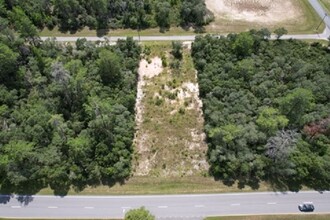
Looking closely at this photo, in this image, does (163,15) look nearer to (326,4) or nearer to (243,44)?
(243,44)

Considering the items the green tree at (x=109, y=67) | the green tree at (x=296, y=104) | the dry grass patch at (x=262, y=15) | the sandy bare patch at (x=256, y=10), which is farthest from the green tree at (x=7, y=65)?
the green tree at (x=296, y=104)

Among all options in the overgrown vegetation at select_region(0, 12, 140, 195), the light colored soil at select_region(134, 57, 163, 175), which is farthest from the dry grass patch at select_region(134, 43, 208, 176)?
the overgrown vegetation at select_region(0, 12, 140, 195)

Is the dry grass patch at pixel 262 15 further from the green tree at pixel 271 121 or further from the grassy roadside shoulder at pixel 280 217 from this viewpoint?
the grassy roadside shoulder at pixel 280 217

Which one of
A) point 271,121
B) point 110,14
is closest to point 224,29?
point 110,14

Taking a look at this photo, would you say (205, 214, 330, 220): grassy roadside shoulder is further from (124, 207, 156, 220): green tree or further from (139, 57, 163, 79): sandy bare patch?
(139, 57, 163, 79): sandy bare patch

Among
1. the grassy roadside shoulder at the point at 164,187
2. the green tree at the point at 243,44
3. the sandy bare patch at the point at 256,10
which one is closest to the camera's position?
the grassy roadside shoulder at the point at 164,187

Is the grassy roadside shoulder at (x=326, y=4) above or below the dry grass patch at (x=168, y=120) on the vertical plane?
above
